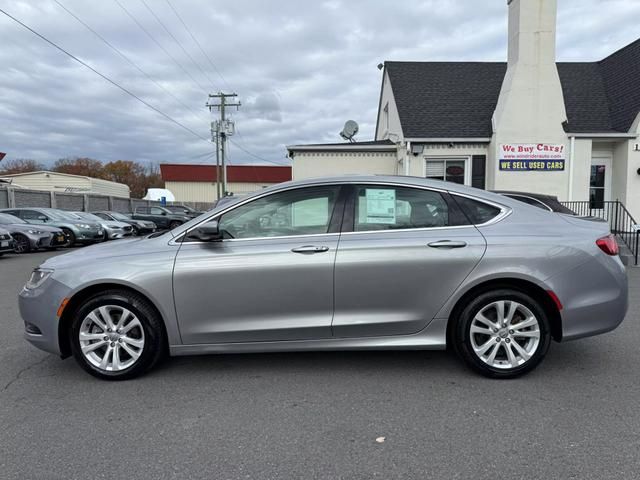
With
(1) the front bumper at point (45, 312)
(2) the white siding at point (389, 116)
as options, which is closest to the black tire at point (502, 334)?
(1) the front bumper at point (45, 312)

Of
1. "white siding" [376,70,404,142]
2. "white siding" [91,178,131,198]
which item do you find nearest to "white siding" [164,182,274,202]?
"white siding" [91,178,131,198]

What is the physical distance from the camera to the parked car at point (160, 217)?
26203 millimetres

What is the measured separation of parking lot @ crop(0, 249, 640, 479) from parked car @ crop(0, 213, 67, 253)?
11662 mm

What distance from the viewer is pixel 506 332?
361 cm

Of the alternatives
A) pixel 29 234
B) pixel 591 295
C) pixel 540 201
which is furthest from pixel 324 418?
pixel 29 234

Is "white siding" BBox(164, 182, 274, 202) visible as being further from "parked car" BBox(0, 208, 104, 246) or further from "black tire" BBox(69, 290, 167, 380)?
"black tire" BBox(69, 290, 167, 380)

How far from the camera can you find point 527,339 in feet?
12.0

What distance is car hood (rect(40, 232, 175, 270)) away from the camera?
3664 millimetres

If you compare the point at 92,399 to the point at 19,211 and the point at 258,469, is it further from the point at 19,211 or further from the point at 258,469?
the point at 19,211

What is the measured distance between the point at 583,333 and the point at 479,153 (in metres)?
11.5

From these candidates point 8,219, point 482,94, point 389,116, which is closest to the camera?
point 8,219

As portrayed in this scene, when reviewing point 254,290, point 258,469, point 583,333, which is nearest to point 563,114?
point 583,333

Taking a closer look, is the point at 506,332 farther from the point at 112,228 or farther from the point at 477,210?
the point at 112,228

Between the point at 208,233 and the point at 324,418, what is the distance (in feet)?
5.36
